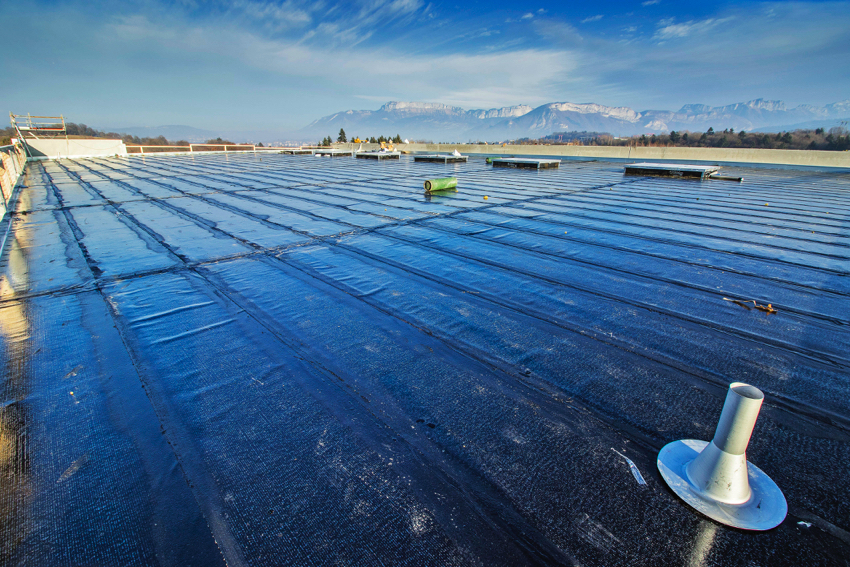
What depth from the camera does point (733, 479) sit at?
1.69m

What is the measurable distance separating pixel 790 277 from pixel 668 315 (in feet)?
7.66

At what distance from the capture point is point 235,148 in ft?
120

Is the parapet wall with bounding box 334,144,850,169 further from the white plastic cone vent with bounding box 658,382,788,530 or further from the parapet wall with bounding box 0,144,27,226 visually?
the parapet wall with bounding box 0,144,27,226

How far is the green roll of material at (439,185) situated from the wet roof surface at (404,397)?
16.4ft

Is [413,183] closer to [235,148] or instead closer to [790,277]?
[790,277]

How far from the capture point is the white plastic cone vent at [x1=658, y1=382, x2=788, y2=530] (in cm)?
158

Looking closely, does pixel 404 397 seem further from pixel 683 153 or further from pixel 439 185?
pixel 683 153

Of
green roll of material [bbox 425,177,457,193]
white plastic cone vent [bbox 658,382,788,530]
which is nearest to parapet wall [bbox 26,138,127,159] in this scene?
green roll of material [bbox 425,177,457,193]

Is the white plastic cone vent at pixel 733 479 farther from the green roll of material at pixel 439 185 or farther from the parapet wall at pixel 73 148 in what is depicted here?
the parapet wall at pixel 73 148

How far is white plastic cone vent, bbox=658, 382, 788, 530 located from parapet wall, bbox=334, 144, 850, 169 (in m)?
25.8

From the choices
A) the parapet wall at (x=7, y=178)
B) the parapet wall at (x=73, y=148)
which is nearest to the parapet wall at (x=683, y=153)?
the parapet wall at (x=73, y=148)

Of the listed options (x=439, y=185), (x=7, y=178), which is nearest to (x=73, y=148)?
(x=7, y=178)

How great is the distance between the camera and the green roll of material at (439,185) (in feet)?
34.1

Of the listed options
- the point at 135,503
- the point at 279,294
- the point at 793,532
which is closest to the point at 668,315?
the point at 793,532
